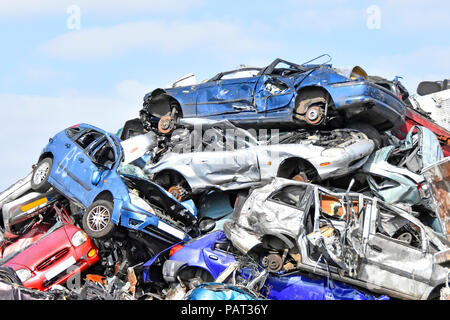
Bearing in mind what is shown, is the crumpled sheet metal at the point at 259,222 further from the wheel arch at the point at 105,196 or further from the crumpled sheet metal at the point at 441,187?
the crumpled sheet metal at the point at 441,187

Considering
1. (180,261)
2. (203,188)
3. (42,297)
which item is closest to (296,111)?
(203,188)

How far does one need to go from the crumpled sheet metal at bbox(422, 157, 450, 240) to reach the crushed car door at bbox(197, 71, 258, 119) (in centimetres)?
436

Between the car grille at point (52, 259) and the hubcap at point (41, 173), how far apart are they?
2.36 metres

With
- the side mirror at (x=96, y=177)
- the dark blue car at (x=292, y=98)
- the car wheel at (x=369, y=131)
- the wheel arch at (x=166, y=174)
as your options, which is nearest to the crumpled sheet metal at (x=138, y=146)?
the dark blue car at (x=292, y=98)

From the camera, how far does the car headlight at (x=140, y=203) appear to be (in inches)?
423

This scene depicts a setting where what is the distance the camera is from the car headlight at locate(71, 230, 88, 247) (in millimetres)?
10938

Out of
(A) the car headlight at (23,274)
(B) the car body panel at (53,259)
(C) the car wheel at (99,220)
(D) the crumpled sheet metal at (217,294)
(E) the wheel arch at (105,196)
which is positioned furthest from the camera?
(E) the wheel arch at (105,196)

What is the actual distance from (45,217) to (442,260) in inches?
315

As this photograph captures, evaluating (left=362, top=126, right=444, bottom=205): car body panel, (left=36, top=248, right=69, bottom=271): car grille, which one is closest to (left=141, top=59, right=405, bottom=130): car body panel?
(left=362, top=126, right=444, bottom=205): car body panel

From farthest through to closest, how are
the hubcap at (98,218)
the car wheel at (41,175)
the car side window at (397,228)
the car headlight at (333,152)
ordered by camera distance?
1. the car wheel at (41,175)
2. the car headlight at (333,152)
3. the hubcap at (98,218)
4. the car side window at (397,228)

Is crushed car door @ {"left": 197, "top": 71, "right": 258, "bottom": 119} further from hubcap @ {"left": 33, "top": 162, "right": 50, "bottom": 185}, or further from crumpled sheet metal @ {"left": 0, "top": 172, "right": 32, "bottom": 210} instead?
crumpled sheet metal @ {"left": 0, "top": 172, "right": 32, "bottom": 210}

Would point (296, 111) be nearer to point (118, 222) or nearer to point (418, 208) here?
point (418, 208)

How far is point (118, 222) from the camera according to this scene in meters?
10.5

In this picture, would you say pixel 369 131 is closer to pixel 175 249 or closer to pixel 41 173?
pixel 175 249
